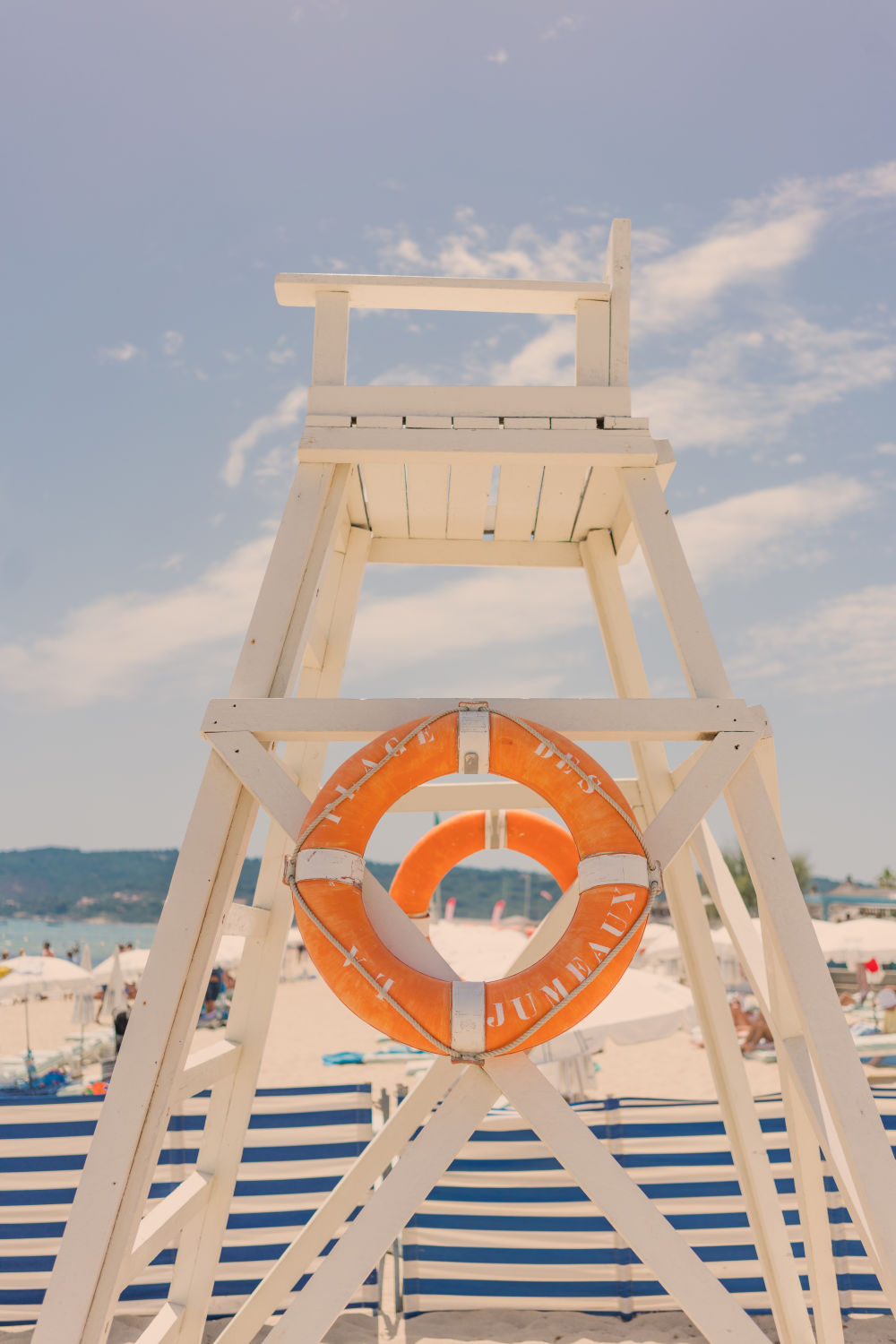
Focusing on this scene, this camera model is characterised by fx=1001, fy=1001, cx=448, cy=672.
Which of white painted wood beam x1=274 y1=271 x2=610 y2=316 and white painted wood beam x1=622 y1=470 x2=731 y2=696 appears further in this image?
white painted wood beam x1=274 y1=271 x2=610 y2=316

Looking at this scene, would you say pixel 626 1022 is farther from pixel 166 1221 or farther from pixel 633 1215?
pixel 633 1215

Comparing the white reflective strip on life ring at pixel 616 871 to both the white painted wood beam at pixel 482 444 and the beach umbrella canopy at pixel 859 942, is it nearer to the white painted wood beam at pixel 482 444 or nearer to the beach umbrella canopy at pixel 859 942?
→ the white painted wood beam at pixel 482 444

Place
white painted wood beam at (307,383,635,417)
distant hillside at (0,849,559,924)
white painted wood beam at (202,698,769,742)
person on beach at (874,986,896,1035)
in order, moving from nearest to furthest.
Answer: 1. white painted wood beam at (202,698,769,742)
2. white painted wood beam at (307,383,635,417)
3. person on beach at (874,986,896,1035)
4. distant hillside at (0,849,559,924)

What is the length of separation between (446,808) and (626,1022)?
215 inches

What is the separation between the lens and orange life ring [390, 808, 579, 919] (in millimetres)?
4223

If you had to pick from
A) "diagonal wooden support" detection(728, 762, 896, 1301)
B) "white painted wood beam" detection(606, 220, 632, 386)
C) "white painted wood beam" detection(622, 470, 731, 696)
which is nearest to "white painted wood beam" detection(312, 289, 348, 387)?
"white painted wood beam" detection(606, 220, 632, 386)

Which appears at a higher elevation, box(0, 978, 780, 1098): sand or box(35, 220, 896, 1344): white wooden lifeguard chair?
box(0, 978, 780, 1098): sand

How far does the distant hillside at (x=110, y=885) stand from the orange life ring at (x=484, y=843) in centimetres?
7306

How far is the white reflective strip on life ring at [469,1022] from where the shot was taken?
7.47ft

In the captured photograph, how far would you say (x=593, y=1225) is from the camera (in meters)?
4.80

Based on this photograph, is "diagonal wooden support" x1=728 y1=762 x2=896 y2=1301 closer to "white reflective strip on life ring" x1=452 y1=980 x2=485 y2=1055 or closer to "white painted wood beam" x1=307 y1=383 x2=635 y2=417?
"white reflective strip on life ring" x1=452 y1=980 x2=485 y2=1055

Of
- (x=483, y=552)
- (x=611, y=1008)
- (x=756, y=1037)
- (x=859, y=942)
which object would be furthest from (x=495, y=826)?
(x=859, y=942)

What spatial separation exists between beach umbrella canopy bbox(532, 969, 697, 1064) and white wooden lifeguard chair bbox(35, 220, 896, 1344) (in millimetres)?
4687

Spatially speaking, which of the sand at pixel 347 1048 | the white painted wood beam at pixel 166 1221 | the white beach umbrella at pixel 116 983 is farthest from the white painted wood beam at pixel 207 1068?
the white beach umbrella at pixel 116 983
